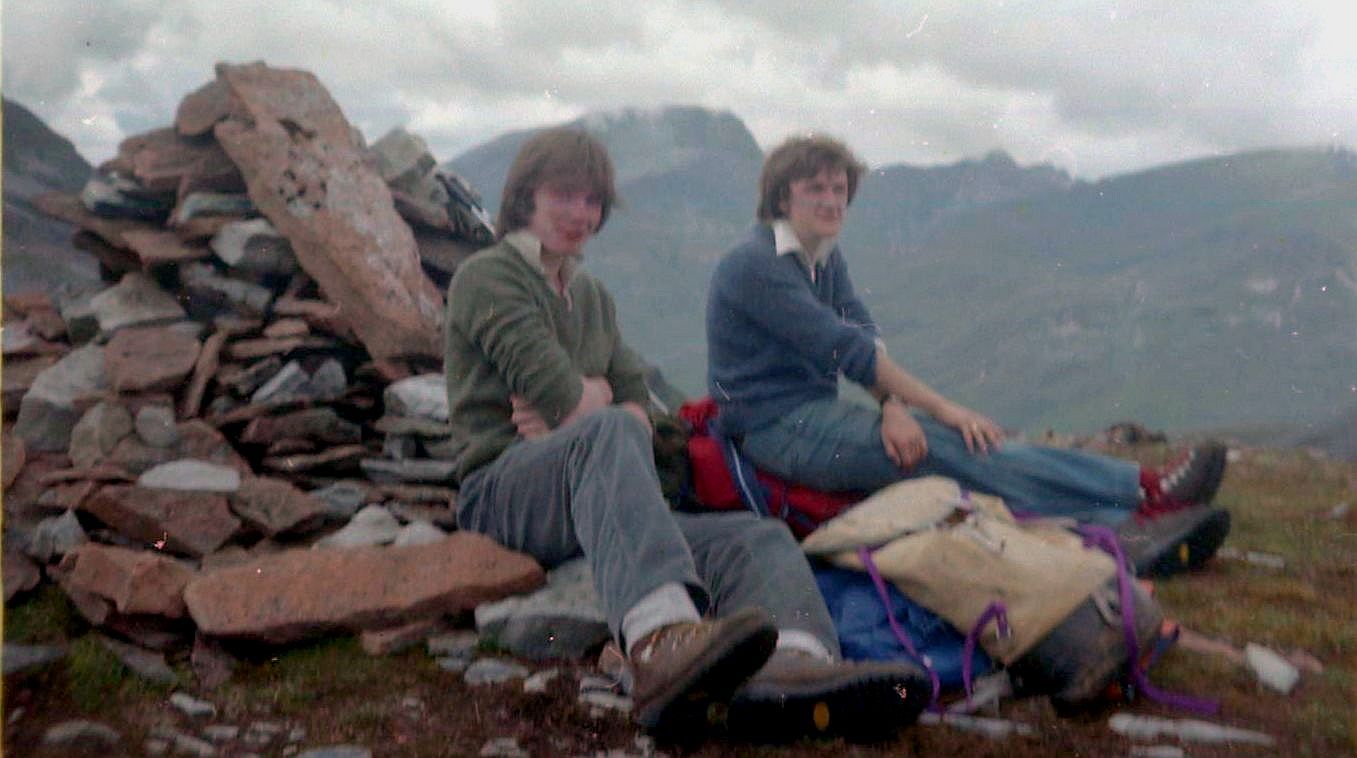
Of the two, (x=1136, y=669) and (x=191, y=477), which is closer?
(x=1136, y=669)

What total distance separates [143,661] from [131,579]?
1.08ft

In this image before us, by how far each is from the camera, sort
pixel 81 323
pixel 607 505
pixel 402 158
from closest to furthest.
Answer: pixel 607 505, pixel 81 323, pixel 402 158

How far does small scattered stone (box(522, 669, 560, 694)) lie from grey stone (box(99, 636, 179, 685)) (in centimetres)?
111

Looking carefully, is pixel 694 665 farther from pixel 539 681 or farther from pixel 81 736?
pixel 81 736

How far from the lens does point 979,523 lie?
3.48 m

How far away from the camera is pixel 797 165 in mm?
4613

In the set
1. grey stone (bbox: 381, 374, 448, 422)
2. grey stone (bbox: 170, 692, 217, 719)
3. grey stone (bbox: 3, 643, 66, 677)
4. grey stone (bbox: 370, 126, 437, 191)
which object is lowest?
grey stone (bbox: 170, 692, 217, 719)

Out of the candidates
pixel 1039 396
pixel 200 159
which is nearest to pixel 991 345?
pixel 1039 396

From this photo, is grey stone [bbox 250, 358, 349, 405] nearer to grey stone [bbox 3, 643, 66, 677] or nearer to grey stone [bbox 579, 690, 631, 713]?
grey stone [bbox 3, 643, 66, 677]

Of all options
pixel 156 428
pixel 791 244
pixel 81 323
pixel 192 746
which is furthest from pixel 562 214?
pixel 81 323

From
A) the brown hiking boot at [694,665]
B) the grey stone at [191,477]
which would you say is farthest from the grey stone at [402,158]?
the brown hiking boot at [694,665]

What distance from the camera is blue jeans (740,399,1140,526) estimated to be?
174 inches

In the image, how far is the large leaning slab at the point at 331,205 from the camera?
5930mm

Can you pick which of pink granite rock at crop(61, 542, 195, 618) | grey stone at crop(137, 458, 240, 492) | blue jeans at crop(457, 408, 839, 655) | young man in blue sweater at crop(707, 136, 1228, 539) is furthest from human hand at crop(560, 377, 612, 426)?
grey stone at crop(137, 458, 240, 492)
